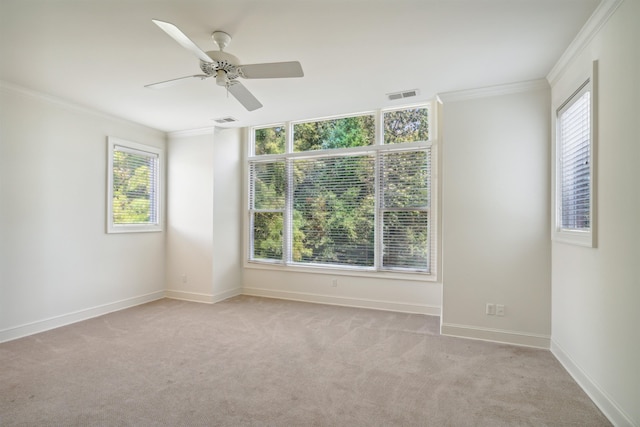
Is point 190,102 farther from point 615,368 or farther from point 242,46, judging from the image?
point 615,368

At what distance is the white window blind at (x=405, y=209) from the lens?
4.32 metres

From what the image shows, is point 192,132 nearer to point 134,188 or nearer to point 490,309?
point 134,188

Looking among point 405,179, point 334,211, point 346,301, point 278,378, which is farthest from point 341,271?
point 278,378

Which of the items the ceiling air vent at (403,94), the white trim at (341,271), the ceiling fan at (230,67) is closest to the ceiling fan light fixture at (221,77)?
the ceiling fan at (230,67)

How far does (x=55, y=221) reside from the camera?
12.5 feet

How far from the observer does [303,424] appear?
204 centimetres

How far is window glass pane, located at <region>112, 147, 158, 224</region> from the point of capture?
454 cm

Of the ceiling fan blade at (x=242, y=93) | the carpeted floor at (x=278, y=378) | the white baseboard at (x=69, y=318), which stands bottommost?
the carpeted floor at (x=278, y=378)

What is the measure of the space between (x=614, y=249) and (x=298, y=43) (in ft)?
8.53

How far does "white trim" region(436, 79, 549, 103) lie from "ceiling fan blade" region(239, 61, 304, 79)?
197cm

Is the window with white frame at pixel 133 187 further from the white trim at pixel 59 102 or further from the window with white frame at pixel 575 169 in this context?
the window with white frame at pixel 575 169

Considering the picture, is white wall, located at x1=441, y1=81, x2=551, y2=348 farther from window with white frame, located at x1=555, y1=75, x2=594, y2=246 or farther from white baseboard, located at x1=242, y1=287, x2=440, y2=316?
white baseboard, located at x1=242, y1=287, x2=440, y2=316

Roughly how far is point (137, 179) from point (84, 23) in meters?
2.86

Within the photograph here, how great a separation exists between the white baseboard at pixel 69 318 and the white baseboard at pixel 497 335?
413 centimetres
